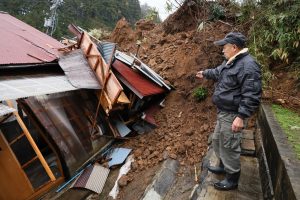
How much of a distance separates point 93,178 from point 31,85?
2174mm

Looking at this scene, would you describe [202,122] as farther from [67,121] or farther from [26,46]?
[26,46]

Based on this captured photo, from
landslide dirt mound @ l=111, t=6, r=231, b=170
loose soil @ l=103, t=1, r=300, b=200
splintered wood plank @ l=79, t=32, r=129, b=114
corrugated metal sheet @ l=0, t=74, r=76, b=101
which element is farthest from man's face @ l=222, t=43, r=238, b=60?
corrugated metal sheet @ l=0, t=74, r=76, b=101

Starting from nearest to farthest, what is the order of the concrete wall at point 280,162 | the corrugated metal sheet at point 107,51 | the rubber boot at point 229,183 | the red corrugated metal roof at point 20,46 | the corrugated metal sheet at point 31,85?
1. the concrete wall at point 280,162
2. the rubber boot at point 229,183
3. the corrugated metal sheet at point 31,85
4. the red corrugated metal roof at point 20,46
5. the corrugated metal sheet at point 107,51

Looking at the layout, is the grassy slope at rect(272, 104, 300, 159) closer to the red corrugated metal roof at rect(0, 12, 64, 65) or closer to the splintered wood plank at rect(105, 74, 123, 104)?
the splintered wood plank at rect(105, 74, 123, 104)

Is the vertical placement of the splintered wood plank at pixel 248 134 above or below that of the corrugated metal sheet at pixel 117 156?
above

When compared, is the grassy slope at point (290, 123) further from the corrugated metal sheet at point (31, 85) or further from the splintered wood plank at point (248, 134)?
the corrugated metal sheet at point (31, 85)

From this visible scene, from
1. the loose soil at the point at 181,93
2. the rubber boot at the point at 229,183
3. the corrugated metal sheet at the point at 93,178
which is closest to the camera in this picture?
the rubber boot at the point at 229,183

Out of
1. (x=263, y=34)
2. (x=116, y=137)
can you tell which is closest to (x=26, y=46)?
(x=116, y=137)

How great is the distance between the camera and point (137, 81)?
7.24 metres

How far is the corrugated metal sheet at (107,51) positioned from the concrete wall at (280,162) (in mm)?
3767

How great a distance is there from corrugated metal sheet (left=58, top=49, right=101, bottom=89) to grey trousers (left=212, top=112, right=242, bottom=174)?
3.28 meters

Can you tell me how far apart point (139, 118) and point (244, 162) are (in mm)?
3337

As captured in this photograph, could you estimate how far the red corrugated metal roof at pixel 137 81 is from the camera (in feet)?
23.0

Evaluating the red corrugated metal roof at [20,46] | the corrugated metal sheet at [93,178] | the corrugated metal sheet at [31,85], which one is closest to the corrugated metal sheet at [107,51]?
the corrugated metal sheet at [31,85]
